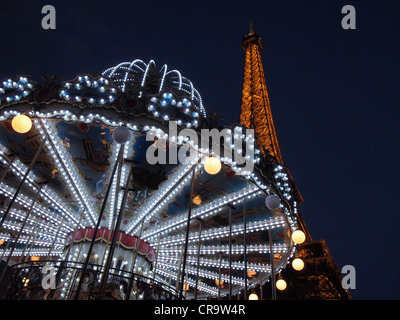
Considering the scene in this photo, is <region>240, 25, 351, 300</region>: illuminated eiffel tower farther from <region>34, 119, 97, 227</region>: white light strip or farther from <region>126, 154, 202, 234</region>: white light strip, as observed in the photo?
<region>34, 119, 97, 227</region>: white light strip

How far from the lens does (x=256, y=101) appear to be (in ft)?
138

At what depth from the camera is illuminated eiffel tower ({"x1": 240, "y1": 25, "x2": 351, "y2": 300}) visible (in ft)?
80.0

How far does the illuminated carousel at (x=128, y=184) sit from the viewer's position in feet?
23.1

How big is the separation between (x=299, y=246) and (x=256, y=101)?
78.3 feet

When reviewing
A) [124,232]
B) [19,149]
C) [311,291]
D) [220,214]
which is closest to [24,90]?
[19,149]

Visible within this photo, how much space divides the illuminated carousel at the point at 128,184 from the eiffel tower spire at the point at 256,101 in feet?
90.4

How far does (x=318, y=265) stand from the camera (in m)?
25.3

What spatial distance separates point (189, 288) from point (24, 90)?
40.1 feet

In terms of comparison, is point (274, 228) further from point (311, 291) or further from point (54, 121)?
point (311, 291)

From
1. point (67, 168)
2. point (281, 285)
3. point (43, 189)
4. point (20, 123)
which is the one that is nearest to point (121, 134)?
point (20, 123)

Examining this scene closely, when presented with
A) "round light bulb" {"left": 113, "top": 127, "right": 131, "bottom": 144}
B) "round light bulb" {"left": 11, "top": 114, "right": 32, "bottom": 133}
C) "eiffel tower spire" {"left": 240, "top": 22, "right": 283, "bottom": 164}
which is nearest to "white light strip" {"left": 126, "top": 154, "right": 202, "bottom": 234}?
"round light bulb" {"left": 113, "top": 127, "right": 131, "bottom": 144}

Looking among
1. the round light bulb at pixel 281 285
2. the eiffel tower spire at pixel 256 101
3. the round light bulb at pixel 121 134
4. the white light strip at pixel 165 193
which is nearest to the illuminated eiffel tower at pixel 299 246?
the eiffel tower spire at pixel 256 101

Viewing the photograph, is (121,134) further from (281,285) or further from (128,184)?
(281,285)
